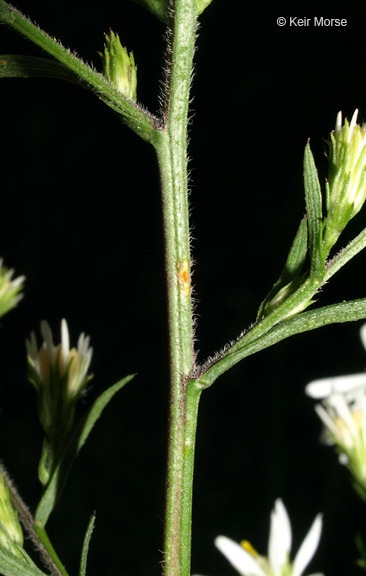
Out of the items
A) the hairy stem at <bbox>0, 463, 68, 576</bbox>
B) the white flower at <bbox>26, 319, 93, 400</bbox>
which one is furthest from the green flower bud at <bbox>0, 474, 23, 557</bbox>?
the white flower at <bbox>26, 319, 93, 400</bbox>

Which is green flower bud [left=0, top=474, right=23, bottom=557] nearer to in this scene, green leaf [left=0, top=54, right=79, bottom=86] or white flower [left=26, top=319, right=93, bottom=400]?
white flower [left=26, top=319, right=93, bottom=400]

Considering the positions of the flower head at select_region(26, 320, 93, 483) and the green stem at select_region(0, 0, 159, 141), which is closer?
the green stem at select_region(0, 0, 159, 141)

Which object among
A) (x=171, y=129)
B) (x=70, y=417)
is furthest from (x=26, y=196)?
(x=171, y=129)

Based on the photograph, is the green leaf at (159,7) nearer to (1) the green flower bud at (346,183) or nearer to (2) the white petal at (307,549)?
(1) the green flower bud at (346,183)

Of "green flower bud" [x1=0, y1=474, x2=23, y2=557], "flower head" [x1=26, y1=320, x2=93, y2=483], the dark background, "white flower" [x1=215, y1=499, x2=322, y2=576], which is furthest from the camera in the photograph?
the dark background

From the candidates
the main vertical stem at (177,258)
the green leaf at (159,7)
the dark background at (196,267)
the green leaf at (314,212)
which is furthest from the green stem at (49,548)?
the dark background at (196,267)

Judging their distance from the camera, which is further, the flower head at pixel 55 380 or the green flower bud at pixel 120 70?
the flower head at pixel 55 380
